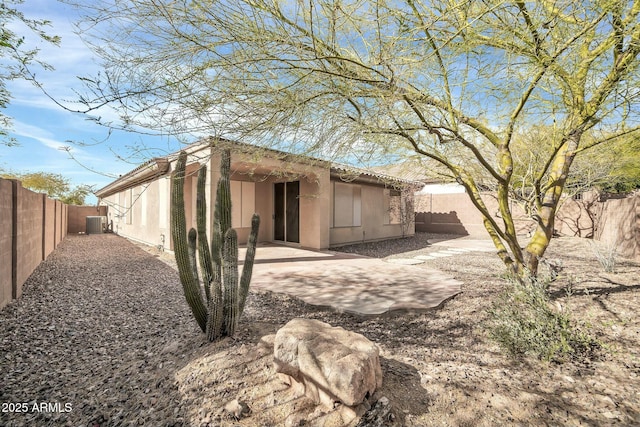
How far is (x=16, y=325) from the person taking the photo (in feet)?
14.9

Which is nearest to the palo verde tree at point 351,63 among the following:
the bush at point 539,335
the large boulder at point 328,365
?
the bush at point 539,335

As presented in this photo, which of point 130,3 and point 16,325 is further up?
point 130,3

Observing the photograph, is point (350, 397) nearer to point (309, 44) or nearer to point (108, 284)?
point (309, 44)

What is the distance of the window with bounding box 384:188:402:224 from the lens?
53.8ft

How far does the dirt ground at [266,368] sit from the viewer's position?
245 cm

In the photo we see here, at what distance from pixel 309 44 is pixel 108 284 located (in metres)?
7.03

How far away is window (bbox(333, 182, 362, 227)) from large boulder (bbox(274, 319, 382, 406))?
1060cm

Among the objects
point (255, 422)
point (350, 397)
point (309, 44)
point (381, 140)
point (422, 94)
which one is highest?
point (309, 44)

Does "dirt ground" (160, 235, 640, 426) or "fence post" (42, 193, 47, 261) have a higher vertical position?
"fence post" (42, 193, 47, 261)

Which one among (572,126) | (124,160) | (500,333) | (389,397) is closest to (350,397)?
(389,397)

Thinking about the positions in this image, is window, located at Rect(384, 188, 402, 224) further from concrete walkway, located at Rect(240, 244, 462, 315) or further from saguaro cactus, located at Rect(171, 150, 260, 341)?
saguaro cactus, located at Rect(171, 150, 260, 341)

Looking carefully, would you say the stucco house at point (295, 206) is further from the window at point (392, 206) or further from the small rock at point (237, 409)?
the small rock at point (237, 409)

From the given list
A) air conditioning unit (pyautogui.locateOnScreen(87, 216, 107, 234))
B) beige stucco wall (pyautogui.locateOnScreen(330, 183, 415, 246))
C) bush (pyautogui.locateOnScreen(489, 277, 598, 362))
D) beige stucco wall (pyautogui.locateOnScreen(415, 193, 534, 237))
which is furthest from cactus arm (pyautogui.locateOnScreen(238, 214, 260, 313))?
air conditioning unit (pyautogui.locateOnScreen(87, 216, 107, 234))

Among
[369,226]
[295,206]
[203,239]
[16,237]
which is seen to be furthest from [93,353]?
[369,226]
